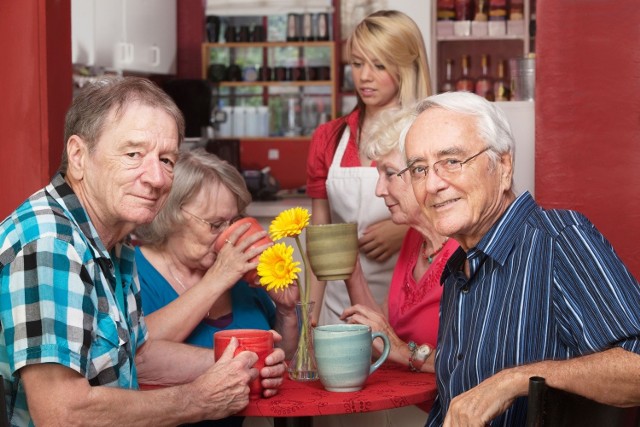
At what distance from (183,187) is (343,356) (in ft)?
2.41

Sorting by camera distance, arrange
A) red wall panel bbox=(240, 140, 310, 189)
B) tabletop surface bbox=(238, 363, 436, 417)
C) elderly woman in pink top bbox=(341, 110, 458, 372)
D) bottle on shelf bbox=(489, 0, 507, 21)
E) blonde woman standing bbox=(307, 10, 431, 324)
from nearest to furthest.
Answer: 1. tabletop surface bbox=(238, 363, 436, 417)
2. elderly woman in pink top bbox=(341, 110, 458, 372)
3. blonde woman standing bbox=(307, 10, 431, 324)
4. bottle on shelf bbox=(489, 0, 507, 21)
5. red wall panel bbox=(240, 140, 310, 189)

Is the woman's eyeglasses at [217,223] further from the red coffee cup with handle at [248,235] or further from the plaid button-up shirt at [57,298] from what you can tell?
the plaid button-up shirt at [57,298]

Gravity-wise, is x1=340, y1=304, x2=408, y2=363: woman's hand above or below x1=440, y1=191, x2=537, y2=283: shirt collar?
below

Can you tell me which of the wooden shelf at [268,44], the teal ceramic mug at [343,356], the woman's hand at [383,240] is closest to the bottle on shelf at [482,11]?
the wooden shelf at [268,44]

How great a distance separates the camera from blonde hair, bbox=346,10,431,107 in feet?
10.6

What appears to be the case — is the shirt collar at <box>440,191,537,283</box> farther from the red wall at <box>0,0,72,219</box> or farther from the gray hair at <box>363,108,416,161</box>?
the red wall at <box>0,0,72,219</box>

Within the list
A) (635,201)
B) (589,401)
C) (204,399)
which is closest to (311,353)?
(204,399)

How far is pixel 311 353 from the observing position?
7.72 ft

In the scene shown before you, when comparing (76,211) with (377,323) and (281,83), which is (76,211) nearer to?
(377,323)

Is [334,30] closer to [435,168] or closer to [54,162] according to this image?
[54,162]

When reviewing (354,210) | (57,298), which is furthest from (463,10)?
(57,298)

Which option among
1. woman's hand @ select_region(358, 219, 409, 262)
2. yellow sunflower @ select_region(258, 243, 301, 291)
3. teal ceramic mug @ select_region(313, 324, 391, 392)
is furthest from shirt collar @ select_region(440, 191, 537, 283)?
woman's hand @ select_region(358, 219, 409, 262)

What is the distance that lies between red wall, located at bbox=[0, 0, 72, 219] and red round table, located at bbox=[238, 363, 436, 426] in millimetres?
1197

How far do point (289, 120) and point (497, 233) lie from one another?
5928 millimetres
